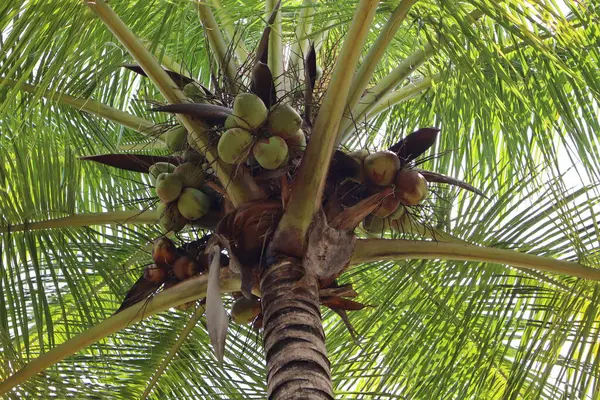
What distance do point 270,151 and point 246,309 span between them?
1.99 feet

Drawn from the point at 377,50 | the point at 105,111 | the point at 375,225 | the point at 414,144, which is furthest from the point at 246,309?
the point at 105,111

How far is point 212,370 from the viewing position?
3.79m

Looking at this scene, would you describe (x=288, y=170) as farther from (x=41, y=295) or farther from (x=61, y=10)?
(x=41, y=295)

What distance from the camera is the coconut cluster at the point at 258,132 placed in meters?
2.43

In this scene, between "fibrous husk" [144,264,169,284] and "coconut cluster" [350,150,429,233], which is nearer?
"coconut cluster" [350,150,429,233]

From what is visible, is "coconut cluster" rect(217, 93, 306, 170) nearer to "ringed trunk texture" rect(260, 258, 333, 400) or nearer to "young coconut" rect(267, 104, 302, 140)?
"young coconut" rect(267, 104, 302, 140)

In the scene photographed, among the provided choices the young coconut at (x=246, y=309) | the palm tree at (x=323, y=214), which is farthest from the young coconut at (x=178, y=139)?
the young coconut at (x=246, y=309)

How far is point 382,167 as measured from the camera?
2586 mm

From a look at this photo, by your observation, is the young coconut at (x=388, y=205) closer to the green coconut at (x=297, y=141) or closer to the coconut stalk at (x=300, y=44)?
the green coconut at (x=297, y=141)

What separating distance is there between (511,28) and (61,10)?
5.02ft

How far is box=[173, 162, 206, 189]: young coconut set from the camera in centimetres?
270

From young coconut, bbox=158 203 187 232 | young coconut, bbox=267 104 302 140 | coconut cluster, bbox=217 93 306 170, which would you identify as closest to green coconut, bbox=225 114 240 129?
coconut cluster, bbox=217 93 306 170

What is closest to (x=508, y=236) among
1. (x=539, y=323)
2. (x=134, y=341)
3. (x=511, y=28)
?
(x=539, y=323)

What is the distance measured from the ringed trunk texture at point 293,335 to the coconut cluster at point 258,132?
1.12ft
